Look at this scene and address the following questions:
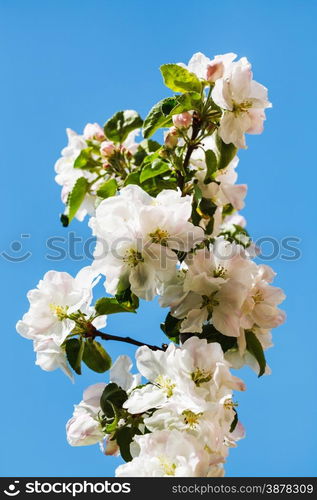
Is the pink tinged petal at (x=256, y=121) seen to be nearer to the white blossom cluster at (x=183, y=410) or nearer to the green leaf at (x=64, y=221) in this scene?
the white blossom cluster at (x=183, y=410)

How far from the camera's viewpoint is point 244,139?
2303 millimetres

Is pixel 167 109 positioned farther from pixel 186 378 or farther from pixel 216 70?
pixel 186 378

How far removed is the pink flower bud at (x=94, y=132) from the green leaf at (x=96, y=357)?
106 centimetres

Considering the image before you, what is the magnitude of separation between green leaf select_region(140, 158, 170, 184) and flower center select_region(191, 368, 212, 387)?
0.71m

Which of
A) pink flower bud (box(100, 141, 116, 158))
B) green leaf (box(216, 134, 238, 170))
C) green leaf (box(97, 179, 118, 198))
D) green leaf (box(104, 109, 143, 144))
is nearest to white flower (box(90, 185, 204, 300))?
green leaf (box(216, 134, 238, 170))

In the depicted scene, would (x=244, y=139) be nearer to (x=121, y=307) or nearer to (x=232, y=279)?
(x=232, y=279)

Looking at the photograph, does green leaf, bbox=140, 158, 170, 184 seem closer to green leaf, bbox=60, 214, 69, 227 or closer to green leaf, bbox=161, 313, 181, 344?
green leaf, bbox=161, 313, 181, 344

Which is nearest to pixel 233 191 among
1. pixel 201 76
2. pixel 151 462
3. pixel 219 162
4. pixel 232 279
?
pixel 219 162

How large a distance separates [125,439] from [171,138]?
999 millimetres

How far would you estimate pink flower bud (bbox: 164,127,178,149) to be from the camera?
2.38m

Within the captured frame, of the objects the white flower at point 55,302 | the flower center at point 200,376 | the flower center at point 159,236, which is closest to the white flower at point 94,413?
the white flower at point 55,302

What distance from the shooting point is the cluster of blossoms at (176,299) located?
183 centimetres

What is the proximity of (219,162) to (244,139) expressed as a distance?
0.13m
